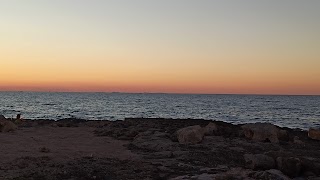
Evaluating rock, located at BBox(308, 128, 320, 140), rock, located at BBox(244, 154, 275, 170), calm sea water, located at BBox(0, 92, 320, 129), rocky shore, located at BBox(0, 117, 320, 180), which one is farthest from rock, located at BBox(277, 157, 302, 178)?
calm sea water, located at BBox(0, 92, 320, 129)

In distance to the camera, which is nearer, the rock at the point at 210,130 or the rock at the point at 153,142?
the rock at the point at 153,142

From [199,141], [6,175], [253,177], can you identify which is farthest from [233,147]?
[6,175]

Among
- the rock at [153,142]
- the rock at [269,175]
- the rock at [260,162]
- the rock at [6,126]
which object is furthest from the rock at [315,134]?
the rock at [6,126]

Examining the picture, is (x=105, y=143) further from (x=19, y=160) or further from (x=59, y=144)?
(x=19, y=160)

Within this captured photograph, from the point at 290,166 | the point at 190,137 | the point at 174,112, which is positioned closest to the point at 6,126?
the point at 190,137

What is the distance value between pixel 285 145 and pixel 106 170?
10.3m

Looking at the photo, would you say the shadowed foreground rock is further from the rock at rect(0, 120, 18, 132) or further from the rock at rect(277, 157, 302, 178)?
the rock at rect(277, 157, 302, 178)

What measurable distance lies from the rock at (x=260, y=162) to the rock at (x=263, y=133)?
22.4 ft

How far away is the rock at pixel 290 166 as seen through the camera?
12031 millimetres

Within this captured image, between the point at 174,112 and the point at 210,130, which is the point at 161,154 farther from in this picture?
the point at 174,112

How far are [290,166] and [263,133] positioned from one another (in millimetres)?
7379

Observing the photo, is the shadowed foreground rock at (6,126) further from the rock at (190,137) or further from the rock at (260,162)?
the rock at (260,162)

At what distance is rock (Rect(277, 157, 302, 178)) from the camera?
12.0 metres

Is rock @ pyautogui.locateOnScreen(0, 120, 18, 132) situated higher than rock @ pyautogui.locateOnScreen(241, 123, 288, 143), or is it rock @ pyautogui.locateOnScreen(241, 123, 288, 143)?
rock @ pyautogui.locateOnScreen(241, 123, 288, 143)
